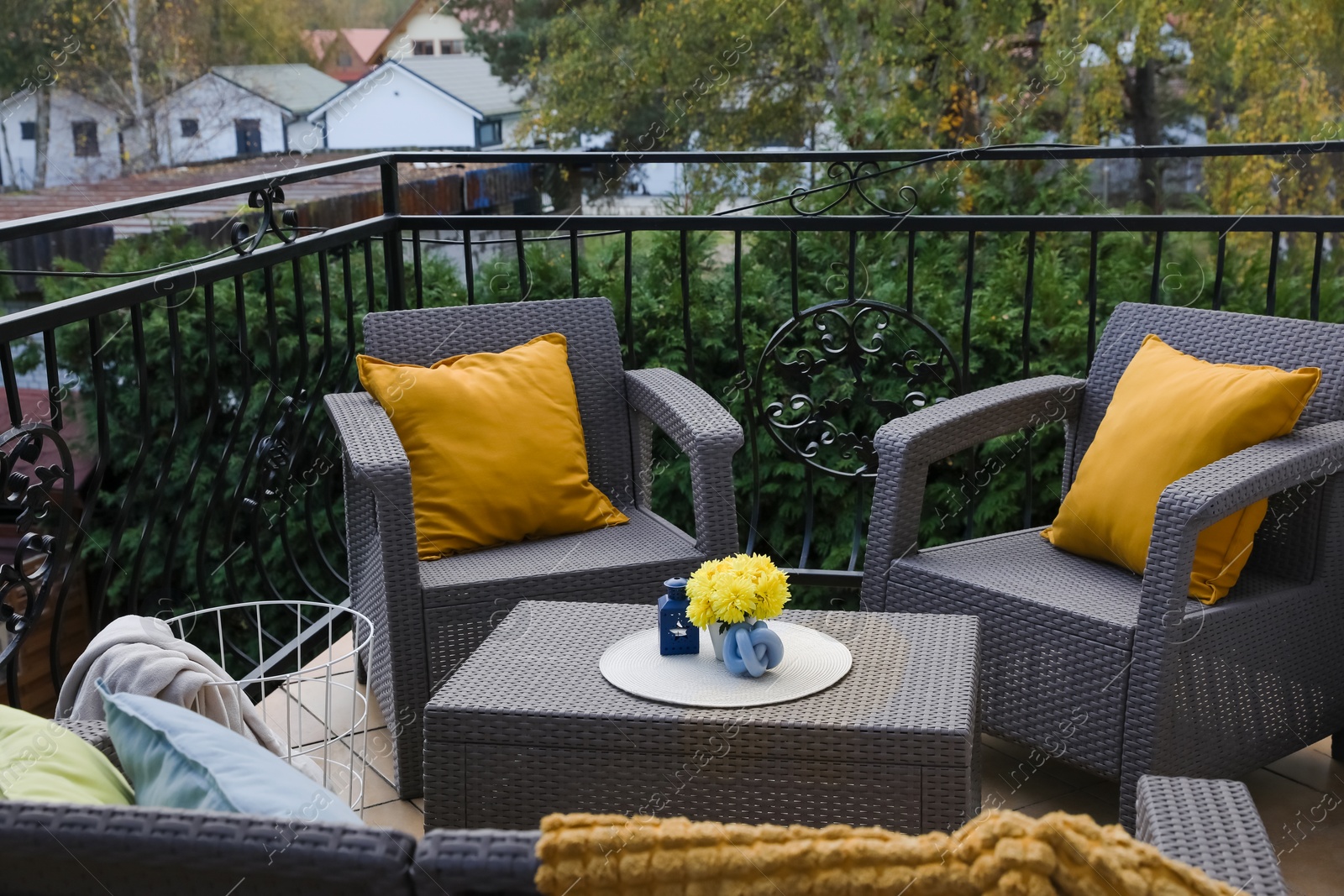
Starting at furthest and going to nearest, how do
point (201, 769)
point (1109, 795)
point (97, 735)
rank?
point (1109, 795) < point (97, 735) < point (201, 769)

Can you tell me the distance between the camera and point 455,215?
2822 millimetres

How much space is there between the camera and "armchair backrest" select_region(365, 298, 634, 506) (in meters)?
2.46

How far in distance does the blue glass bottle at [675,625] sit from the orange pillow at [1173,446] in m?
0.73

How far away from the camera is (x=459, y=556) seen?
7.30ft

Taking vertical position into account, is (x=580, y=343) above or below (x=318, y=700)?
above

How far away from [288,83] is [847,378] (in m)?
7.05

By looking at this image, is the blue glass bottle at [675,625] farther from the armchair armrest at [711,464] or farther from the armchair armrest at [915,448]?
the armchair armrest at [915,448]

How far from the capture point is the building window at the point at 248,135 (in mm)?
9367

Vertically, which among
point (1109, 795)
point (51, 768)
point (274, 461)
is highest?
point (51, 768)

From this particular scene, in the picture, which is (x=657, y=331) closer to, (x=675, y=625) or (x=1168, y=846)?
(x=675, y=625)

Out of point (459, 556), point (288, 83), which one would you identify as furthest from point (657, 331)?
point (288, 83)

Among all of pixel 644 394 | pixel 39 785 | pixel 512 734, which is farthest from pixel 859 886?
pixel 644 394

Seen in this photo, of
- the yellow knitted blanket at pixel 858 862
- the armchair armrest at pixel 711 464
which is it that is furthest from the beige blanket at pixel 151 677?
the armchair armrest at pixel 711 464

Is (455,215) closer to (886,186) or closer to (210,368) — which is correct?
(210,368)
